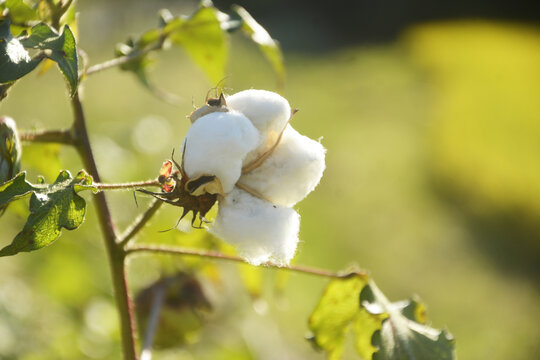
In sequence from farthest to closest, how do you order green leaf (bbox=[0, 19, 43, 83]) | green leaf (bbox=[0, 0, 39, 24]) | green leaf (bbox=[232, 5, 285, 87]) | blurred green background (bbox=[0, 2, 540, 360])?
blurred green background (bbox=[0, 2, 540, 360]) < green leaf (bbox=[232, 5, 285, 87]) < green leaf (bbox=[0, 0, 39, 24]) < green leaf (bbox=[0, 19, 43, 83])

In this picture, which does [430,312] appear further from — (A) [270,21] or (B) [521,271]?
(A) [270,21]

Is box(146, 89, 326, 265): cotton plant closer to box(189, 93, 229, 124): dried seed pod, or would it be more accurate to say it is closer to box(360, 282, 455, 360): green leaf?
box(189, 93, 229, 124): dried seed pod

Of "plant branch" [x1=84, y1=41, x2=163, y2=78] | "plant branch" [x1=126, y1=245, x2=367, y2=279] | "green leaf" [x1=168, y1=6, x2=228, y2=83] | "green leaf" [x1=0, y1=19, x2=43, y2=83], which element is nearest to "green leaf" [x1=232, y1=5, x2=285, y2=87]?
"green leaf" [x1=168, y1=6, x2=228, y2=83]

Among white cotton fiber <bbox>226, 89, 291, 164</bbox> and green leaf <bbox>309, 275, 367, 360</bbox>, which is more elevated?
white cotton fiber <bbox>226, 89, 291, 164</bbox>

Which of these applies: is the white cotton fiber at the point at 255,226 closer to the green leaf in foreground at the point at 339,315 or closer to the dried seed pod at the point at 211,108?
the dried seed pod at the point at 211,108

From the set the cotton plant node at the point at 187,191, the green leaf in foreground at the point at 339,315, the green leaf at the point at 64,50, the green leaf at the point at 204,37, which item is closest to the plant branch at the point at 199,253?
the green leaf in foreground at the point at 339,315

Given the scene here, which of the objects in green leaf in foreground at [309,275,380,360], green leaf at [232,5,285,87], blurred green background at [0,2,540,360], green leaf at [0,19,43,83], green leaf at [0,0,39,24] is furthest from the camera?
blurred green background at [0,2,540,360]

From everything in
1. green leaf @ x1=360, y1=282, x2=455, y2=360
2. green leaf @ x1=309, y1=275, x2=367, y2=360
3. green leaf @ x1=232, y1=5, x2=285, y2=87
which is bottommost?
green leaf @ x1=309, y1=275, x2=367, y2=360

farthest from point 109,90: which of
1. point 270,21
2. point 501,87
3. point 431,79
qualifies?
point 270,21
